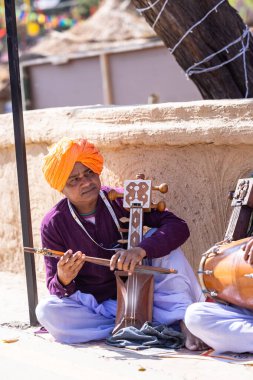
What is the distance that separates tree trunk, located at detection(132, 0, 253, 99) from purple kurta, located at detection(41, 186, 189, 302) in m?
1.51

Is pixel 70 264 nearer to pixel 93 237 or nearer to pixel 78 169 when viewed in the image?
pixel 93 237

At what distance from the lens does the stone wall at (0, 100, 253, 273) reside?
482 centimetres

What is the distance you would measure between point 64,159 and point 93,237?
492mm

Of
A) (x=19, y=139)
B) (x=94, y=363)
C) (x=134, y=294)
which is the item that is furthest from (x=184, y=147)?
(x=94, y=363)

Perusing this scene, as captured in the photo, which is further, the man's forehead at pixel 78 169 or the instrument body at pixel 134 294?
the man's forehead at pixel 78 169

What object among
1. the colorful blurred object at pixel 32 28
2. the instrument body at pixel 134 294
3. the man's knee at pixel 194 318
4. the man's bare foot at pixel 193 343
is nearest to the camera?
the man's knee at pixel 194 318

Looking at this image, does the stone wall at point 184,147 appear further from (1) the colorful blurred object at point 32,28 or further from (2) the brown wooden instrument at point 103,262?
(1) the colorful blurred object at point 32,28

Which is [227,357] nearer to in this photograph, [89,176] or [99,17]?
[89,176]

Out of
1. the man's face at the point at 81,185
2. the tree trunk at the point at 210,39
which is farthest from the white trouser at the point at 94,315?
the tree trunk at the point at 210,39

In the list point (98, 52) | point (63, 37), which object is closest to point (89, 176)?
point (98, 52)

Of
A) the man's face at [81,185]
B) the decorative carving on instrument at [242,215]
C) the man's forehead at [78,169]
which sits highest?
the man's forehead at [78,169]

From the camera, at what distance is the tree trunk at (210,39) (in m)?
5.66

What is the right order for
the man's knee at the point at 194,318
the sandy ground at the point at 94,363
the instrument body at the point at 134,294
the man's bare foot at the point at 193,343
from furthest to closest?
the instrument body at the point at 134,294 < the man's bare foot at the point at 193,343 < the man's knee at the point at 194,318 < the sandy ground at the point at 94,363

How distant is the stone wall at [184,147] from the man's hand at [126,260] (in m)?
0.92
